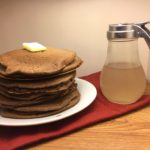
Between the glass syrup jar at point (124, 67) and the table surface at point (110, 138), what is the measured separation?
7 centimetres

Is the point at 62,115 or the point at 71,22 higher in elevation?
the point at 71,22

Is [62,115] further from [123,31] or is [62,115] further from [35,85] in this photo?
[123,31]

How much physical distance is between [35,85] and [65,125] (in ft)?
0.34

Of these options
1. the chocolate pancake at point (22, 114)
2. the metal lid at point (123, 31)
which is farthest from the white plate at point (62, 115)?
the metal lid at point (123, 31)

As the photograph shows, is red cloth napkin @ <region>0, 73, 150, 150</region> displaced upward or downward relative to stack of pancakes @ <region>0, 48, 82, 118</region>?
downward

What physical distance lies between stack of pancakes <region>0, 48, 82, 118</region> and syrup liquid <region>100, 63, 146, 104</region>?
0.10 meters

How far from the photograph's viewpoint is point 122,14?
791mm

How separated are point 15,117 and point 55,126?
3.3 inches

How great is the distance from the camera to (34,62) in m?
0.55

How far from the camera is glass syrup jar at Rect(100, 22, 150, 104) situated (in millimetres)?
586

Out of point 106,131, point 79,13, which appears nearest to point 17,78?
point 106,131

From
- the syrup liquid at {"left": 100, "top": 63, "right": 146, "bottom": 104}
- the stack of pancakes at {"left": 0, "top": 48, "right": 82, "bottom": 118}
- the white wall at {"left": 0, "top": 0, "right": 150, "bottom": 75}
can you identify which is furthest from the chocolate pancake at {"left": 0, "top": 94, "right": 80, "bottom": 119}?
the white wall at {"left": 0, "top": 0, "right": 150, "bottom": 75}

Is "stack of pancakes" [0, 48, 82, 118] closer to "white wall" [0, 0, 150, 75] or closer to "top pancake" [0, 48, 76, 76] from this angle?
"top pancake" [0, 48, 76, 76]

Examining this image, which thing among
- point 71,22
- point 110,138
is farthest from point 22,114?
point 71,22
